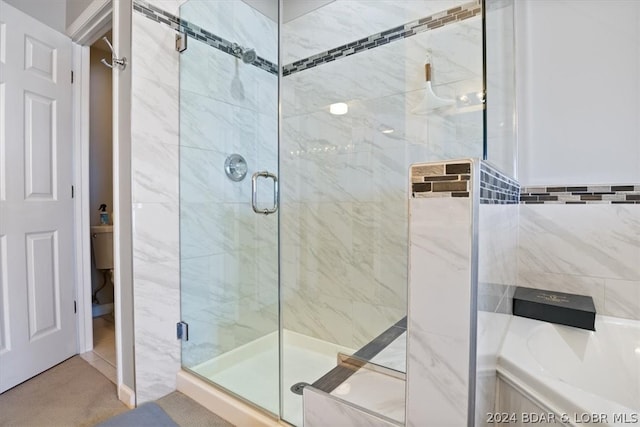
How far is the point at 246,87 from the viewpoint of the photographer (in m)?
2.02

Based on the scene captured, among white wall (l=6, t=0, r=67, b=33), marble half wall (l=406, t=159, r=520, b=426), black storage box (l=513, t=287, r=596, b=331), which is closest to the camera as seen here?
marble half wall (l=406, t=159, r=520, b=426)

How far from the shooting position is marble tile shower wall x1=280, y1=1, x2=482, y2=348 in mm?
1747

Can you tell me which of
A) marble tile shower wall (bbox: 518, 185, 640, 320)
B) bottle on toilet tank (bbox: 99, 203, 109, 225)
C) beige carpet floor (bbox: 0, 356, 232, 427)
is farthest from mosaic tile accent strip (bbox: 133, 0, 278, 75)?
bottle on toilet tank (bbox: 99, 203, 109, 225)

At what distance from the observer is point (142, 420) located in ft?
3.88

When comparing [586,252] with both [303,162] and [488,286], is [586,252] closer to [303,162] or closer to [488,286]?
[488,286]

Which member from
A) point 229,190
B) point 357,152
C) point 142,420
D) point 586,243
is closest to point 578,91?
point 586,243

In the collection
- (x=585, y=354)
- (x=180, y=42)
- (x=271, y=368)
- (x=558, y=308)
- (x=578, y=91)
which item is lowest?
(x=271, y=368)

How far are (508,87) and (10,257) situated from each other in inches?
113

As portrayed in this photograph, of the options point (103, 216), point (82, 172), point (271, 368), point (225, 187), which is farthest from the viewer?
point (103, 216)

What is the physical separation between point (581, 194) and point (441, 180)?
50.9 inches

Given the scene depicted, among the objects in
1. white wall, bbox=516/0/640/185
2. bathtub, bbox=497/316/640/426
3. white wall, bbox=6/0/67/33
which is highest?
white wall, bbox=6/0/67/33

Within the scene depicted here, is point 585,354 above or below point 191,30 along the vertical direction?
below

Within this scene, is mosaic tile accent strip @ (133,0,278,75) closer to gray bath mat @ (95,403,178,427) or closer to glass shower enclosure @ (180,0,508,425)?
glass shower enclosure @ (180,0,508,425)

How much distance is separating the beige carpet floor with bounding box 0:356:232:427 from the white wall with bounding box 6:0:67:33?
2287 millimetres
